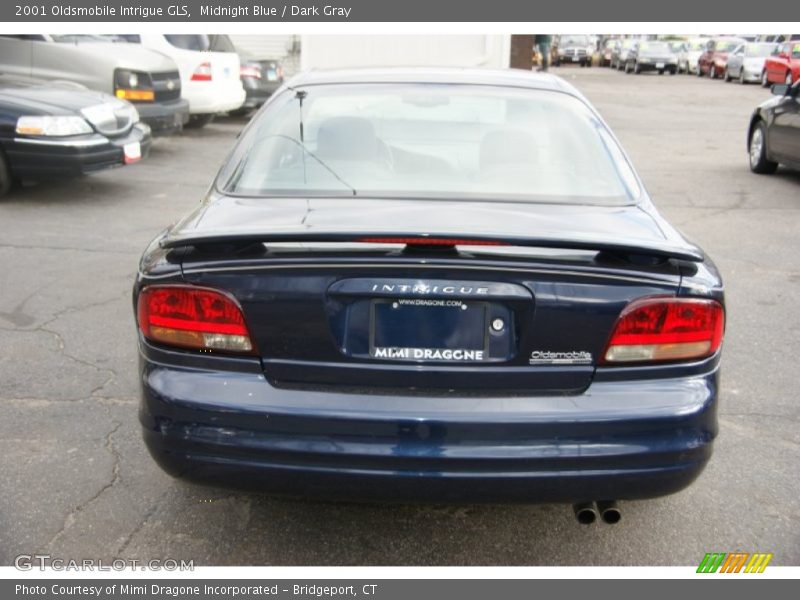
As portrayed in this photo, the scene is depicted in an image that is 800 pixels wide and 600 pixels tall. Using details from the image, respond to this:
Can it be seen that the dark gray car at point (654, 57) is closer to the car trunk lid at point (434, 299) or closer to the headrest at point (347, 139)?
the headrest at point (347, 139)

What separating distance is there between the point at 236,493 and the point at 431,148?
1.58 meters

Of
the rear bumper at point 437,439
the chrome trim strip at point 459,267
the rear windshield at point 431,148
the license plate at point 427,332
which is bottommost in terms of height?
the rear bumper at point 437,439

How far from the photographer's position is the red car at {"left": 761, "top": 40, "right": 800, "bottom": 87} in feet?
85.5

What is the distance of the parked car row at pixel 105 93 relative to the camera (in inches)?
349

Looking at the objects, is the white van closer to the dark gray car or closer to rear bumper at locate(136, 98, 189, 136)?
rear bumper at locate(136, 98, 189, 136)

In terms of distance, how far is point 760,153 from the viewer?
39.4 ft

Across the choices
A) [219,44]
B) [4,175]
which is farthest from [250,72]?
[4,175]

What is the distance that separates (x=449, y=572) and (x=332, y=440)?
2.49 feet

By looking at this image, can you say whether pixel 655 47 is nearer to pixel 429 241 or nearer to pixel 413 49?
pixel 413 49

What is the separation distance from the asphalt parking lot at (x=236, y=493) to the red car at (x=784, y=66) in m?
20.4

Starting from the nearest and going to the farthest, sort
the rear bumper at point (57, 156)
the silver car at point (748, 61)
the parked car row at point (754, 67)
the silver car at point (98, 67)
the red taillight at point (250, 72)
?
the rear bumper at point (57, 156) → the parked car row at point (754, 67) → the silver car at point (98, 67) → the red taillight at point (250, 72) → the silver car at point (748, 61)

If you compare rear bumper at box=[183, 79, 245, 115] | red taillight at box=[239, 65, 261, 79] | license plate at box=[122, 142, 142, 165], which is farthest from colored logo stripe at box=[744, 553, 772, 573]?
red taillight at box=[239, 65, 261, 79]

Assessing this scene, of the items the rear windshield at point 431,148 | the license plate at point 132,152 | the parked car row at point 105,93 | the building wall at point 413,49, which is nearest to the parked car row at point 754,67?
the building wall at point 413,49

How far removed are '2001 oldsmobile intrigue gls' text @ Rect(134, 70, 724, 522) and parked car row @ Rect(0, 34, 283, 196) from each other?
6.66m
